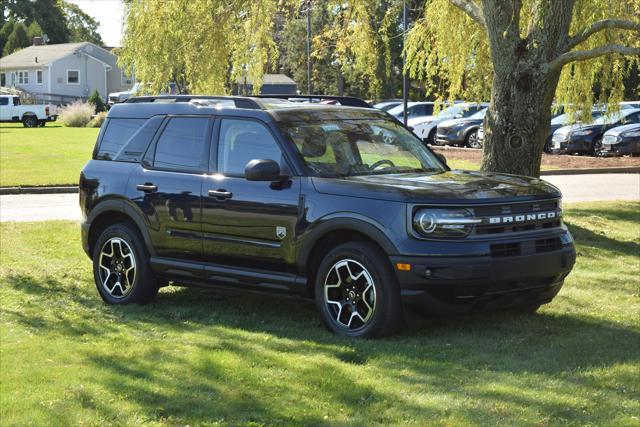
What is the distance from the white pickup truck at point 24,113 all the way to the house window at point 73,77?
29.4m

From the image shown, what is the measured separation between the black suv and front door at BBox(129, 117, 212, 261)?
0.01 metres

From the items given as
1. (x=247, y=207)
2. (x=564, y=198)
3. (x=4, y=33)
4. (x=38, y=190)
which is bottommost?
(x=38, y=190)

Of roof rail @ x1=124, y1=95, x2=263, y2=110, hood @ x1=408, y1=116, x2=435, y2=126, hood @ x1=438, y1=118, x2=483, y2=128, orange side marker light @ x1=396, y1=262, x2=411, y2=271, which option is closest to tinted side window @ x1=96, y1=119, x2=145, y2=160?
roof rail @ x1=124, y1=95, x2=263, y2=110

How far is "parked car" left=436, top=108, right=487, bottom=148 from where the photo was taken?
123 feet

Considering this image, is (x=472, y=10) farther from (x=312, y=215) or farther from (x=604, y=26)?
(x=312, y=215)

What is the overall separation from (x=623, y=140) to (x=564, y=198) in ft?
Result: 38.4

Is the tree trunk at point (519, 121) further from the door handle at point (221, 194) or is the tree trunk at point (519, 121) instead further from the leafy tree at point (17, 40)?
the leafy tree at point (17, 40)

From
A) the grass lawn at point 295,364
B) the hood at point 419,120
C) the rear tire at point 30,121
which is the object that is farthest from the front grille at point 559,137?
the rear tire at point 30,121

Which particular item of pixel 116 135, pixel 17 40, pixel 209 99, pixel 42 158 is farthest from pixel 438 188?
pixel 17 40

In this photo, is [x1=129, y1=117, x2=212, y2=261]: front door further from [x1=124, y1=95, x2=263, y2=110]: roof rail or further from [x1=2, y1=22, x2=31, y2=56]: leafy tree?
[x1=2, y1=22, x2=31, y2=56]: leafy tree

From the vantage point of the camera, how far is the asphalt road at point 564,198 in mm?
17406

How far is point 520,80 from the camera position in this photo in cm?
1286

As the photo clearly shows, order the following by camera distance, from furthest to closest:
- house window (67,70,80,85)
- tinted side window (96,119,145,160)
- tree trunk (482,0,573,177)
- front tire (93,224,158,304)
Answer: house window (67,70,80,85) → tree trunk (482,0,573,177) → tinted side window (96,119,145,160) → front tire (93,224,158,304)

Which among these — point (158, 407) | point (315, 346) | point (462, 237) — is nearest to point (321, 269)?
point (315, 346)
